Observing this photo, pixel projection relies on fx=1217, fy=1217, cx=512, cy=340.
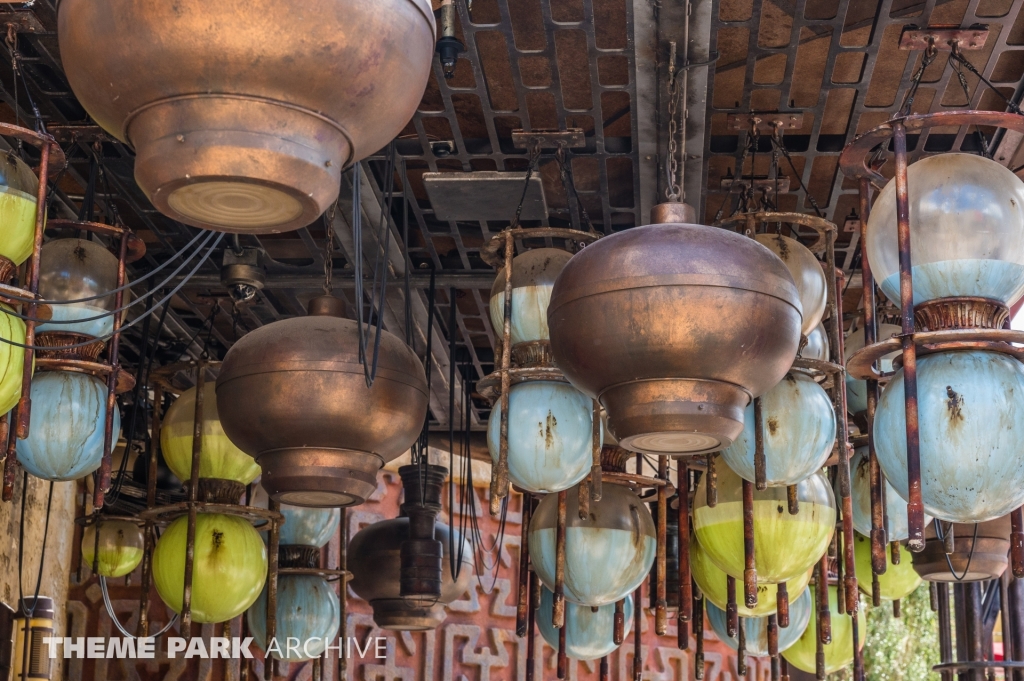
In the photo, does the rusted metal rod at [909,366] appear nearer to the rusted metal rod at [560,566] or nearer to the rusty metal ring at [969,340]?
the rusty metal ring at [969,340]

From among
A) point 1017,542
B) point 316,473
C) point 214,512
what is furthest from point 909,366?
point 214,512

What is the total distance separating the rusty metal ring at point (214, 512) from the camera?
3188mm

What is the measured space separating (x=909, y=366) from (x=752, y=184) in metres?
1.19

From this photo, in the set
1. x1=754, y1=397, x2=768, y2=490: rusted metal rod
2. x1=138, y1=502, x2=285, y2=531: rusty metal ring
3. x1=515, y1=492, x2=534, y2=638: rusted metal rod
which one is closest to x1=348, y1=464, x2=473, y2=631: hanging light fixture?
x1=515, y1=492, x2=534, y2=638: rusted metal rod

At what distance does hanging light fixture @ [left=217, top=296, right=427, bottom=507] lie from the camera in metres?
2.42

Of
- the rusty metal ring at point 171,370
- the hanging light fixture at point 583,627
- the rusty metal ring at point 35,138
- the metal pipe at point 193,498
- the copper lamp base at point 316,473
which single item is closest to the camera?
the rusty metal ring at point 35,138

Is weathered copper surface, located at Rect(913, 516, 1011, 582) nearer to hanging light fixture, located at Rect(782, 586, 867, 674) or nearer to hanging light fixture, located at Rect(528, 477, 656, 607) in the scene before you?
hanging light fixture, located at Rect(782, 586, 867, 674)

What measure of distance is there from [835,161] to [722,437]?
138 centimetres

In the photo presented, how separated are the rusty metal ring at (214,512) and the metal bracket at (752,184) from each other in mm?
1541

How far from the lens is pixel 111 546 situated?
3857 millimetres

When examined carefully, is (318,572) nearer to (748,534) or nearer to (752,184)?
(748,534)

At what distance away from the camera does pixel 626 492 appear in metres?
3.29

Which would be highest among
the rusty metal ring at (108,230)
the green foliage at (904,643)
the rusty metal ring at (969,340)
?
the rusty metal ring at (108,230)

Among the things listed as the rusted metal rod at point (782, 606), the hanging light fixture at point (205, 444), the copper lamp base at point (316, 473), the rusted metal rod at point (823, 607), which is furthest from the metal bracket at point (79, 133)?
the rusted metal rod at point (823, 607)
